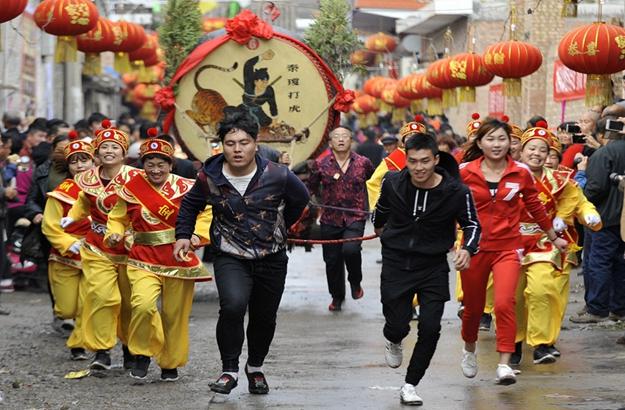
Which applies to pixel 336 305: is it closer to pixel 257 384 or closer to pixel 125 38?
pixel 257 384

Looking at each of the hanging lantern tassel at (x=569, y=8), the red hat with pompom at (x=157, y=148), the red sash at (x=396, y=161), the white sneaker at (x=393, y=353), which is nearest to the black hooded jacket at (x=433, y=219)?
the white sneaker at (x=393, y=353)

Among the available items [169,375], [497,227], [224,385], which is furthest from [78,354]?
[497,227]

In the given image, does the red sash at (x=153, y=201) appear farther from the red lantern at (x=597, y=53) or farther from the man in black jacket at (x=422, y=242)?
the red lantern at (x=597, y=53)

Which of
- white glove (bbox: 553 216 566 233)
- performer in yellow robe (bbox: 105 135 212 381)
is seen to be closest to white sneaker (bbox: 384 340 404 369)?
performer in yellow robe (bbox: 105 135 212 381)

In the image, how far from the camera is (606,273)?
43.1 ft

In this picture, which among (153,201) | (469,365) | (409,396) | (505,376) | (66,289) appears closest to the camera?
(409,396)

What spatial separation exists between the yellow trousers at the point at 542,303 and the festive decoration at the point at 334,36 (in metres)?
4.41

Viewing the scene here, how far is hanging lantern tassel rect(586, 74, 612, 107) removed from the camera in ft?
47.3

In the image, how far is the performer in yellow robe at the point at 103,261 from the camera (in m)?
10.4

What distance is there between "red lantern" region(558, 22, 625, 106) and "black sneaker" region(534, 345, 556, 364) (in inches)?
164

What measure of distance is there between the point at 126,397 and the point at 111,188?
68.4 inches

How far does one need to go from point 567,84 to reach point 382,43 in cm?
1670

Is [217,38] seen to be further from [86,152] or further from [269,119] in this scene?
[86,152]

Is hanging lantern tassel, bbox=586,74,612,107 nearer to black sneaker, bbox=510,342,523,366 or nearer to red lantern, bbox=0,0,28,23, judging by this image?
black sneaker, bbox=510,342,523,366
